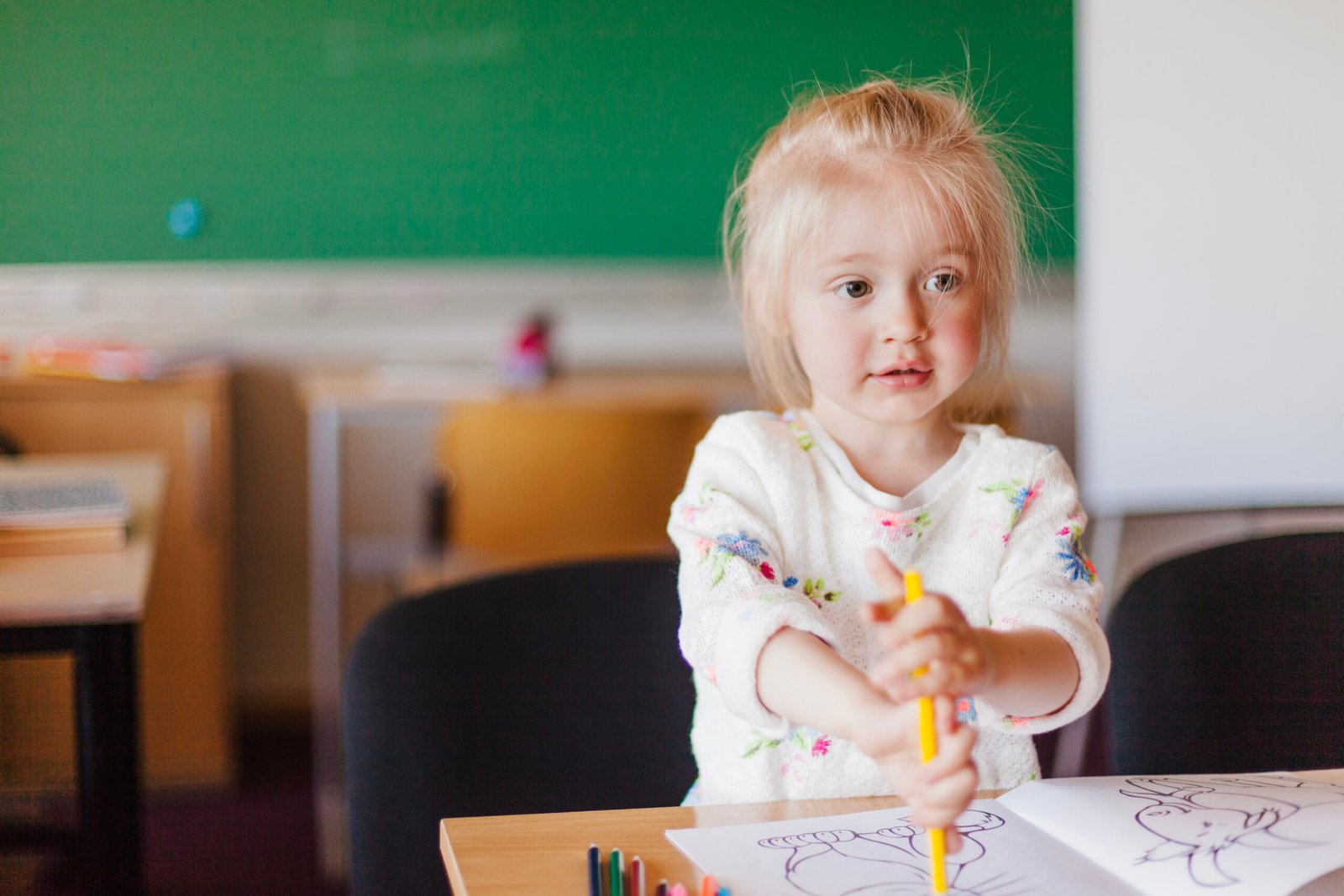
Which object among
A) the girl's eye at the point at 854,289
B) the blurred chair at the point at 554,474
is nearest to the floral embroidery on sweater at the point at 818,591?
the girl's eye at the point at 854,289

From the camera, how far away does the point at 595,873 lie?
63 centimetres

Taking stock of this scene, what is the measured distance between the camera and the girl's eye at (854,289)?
87 centimetres

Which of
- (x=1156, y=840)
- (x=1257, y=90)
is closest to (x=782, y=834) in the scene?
(x=1156, y=840)

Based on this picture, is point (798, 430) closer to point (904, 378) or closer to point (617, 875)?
point (904, 378)

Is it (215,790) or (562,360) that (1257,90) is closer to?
(562,360)

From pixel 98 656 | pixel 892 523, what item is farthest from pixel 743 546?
pixel 98 656

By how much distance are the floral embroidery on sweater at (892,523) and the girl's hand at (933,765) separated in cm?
29

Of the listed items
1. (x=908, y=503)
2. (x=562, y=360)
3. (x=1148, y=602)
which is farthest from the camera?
(x=562, y=360)

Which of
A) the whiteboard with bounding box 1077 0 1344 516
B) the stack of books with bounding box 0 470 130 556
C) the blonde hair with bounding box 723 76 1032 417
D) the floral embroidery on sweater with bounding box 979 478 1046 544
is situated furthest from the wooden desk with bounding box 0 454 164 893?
the whiteboard with bounding box 1077 0 1344 516

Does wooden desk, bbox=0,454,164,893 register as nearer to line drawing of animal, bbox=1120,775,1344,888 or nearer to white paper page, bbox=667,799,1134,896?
white paper page, bbox=667,799,1134,896

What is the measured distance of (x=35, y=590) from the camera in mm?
1208

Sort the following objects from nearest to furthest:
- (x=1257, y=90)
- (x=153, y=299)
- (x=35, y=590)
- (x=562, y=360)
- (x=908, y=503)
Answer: (x=908, y=503) → (x=35, y=590) → (x=1257, y=90) → (x=153, y=299) → (x=562, y=360)

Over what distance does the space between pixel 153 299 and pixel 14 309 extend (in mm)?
285

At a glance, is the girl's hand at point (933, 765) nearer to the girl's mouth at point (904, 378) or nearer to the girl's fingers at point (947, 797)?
the girl's fingers at point (947, 797)
